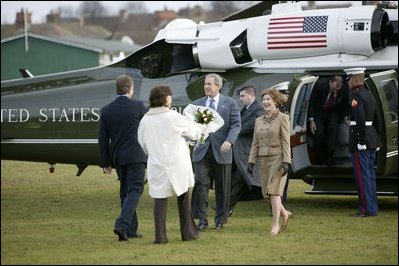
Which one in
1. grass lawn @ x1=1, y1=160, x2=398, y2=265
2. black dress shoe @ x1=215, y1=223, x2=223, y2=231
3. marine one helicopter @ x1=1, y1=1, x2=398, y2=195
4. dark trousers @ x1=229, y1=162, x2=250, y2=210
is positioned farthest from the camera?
marine one helicopter @ x1=1, y1=1, x2=398, y2=195

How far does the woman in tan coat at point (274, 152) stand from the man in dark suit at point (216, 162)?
0.41 metres

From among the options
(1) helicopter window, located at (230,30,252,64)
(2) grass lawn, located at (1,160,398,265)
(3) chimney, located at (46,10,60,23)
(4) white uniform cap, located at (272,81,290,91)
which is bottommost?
(2) grass lawn, located at (1,160,398,265)

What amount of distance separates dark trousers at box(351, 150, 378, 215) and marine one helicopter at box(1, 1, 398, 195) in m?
0.44

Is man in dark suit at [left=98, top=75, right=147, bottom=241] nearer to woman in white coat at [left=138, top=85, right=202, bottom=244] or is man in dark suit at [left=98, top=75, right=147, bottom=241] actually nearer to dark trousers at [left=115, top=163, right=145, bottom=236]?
dark trousers at [left=115, top=163, right=145, bottom=236]

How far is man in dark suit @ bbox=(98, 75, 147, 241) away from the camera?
35.2 feet

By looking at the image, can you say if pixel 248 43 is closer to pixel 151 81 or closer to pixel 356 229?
pixel 151 81

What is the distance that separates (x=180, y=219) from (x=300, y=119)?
12.5 feet

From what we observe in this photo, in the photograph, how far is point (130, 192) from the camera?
10.7m

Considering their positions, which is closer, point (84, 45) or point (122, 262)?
point (122, 262)

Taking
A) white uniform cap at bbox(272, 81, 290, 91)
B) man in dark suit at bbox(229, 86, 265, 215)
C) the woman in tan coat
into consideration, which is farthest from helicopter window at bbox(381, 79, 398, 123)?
the woman in tan coat

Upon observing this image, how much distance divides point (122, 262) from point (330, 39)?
228 inches

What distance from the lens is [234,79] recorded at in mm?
14211

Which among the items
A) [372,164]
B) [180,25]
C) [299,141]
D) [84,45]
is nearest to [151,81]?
Answer: [180,25]

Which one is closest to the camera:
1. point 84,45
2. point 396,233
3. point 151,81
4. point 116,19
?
point 396,233
